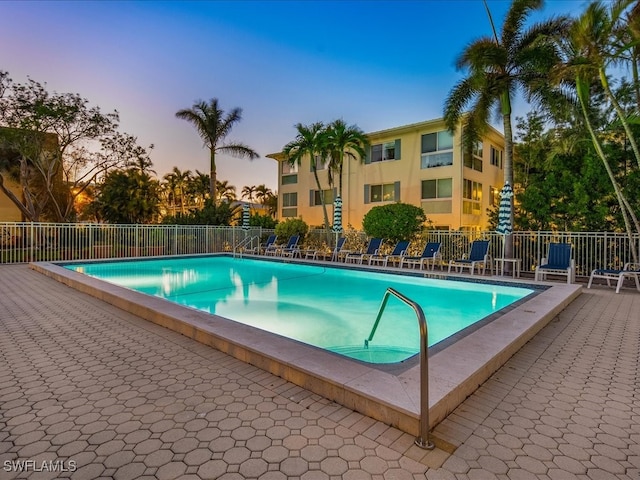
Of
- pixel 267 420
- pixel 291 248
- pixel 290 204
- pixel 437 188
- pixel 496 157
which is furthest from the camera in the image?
pixel 290 204

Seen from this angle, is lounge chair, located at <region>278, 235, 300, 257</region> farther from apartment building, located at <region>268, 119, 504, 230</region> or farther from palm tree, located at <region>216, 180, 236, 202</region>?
palm tree, located at <region>216, 180, 236, 202</region>

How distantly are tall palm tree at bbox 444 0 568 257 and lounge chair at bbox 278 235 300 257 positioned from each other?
878 cm

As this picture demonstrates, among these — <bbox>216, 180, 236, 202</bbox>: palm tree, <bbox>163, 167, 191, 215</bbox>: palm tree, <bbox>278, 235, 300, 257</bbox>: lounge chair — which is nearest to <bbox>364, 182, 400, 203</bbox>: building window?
<bbox>278, 235, 300, 257</bbox>: lounge chair

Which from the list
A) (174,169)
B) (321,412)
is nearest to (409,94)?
(321,412)

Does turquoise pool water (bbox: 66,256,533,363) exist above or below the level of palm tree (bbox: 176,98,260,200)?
below

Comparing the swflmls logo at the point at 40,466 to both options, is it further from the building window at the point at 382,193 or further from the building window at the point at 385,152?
the building window at the point at 385,152

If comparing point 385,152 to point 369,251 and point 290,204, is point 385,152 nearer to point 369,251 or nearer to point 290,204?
point 290,204

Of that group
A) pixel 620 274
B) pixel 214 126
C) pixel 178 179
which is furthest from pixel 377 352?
pixel 178 179

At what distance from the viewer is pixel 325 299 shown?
855 cm

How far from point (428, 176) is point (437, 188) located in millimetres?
836

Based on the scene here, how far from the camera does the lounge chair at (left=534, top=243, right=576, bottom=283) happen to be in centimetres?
926

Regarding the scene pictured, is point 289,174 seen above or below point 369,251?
above

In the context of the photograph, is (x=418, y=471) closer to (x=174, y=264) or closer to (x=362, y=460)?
(x=362, y=460)

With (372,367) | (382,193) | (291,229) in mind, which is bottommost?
(372,367)
